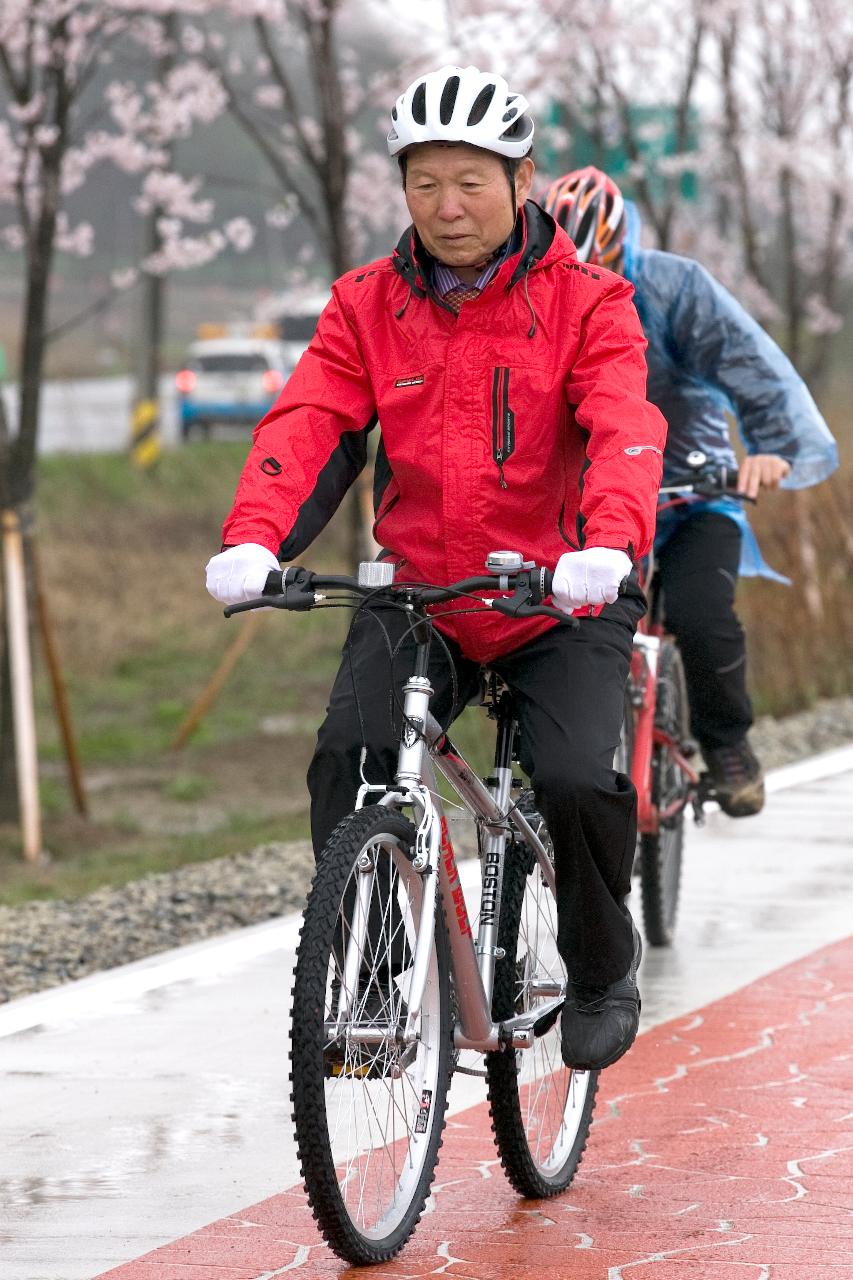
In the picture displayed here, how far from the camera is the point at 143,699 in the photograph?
15633mm

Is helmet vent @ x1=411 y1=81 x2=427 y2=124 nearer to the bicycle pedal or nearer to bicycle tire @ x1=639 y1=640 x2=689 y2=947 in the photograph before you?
the bicycle pedal

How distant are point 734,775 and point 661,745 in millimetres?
385

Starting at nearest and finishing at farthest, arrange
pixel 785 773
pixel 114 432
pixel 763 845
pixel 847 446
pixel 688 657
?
pixel 688 657, pixel 763 845, pixel 785 773, pixel 847 446, pixel 114 432

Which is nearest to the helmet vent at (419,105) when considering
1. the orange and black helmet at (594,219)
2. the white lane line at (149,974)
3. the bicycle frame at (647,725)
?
the orange and black helmet at (594,219)

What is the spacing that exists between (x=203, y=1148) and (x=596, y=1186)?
2.56 feet

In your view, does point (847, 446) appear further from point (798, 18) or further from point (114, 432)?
point (114, 432)

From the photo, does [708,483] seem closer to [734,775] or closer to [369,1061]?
[734,775]

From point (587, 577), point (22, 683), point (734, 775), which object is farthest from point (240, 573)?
point (22, 683)

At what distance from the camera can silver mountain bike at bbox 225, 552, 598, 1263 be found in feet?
11.3

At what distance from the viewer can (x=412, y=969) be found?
364 cm

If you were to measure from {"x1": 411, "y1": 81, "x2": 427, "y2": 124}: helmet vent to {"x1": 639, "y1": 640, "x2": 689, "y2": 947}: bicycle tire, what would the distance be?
104 inches

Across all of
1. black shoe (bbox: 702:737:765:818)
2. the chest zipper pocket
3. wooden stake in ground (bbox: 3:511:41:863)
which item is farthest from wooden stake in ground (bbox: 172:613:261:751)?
the chest zipper pocket

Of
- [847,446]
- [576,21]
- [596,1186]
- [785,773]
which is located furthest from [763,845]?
[576,21]

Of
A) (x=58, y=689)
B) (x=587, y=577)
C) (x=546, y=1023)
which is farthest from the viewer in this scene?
(x=58, y=689)
